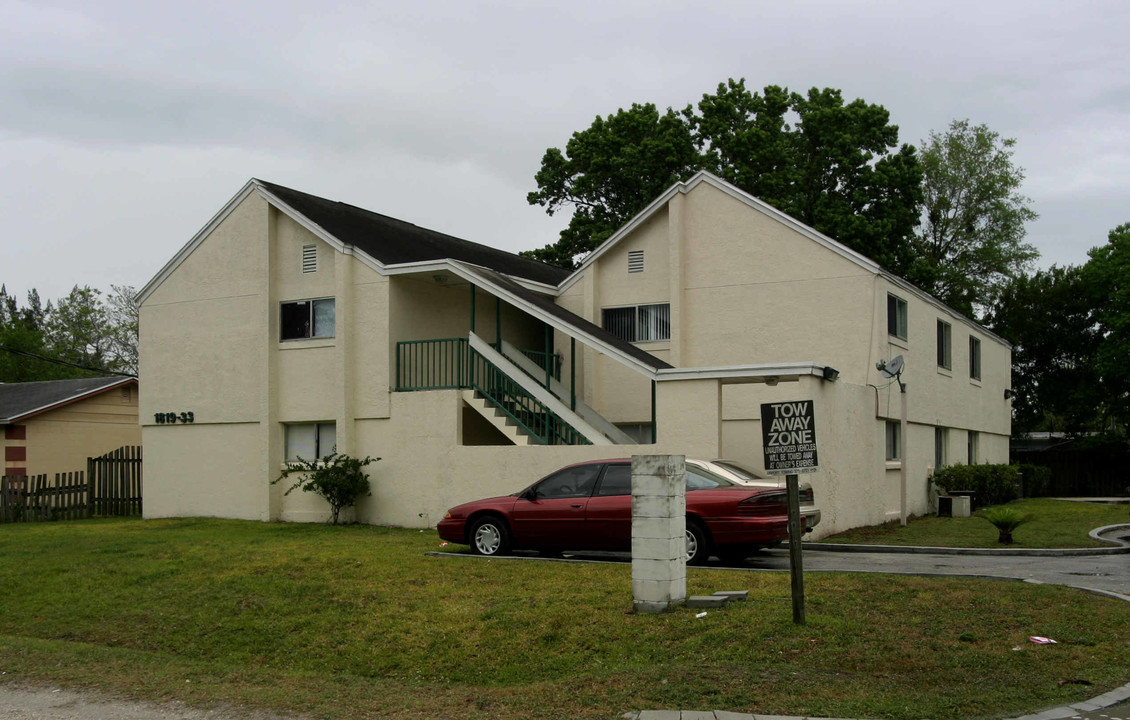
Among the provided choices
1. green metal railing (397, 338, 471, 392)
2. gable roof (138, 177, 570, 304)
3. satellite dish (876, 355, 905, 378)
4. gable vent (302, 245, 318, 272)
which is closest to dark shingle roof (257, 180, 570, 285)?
gable roof (138, 177, 570, 304)

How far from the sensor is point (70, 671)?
9844 millimetres

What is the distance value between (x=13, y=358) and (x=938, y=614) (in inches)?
2205

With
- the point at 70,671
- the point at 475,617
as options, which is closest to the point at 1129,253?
the point at 475,617

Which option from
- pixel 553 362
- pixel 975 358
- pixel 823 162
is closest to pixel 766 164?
pixel 823 162

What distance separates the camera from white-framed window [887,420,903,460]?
22.8 m

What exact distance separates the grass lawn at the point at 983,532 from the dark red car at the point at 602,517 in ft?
13.1

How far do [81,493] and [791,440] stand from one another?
22.0 metres

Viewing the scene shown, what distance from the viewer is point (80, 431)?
31938mm

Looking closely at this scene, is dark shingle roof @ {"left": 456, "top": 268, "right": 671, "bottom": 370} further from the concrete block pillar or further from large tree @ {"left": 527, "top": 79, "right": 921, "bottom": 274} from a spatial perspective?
large tree @ {"left": 527, "top": 79, "right": 921, "bottom": 274}

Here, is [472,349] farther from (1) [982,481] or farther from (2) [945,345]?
(1) [982,481]

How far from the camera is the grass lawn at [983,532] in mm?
17125

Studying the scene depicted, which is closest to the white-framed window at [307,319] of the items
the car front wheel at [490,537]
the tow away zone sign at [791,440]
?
the car front wheel at [490,537]

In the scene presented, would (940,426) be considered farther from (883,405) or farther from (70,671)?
(70,671)

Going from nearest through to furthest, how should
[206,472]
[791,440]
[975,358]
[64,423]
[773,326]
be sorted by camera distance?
[791,440] → [773,326] → [206,472] → [975,358] → [64,423]
